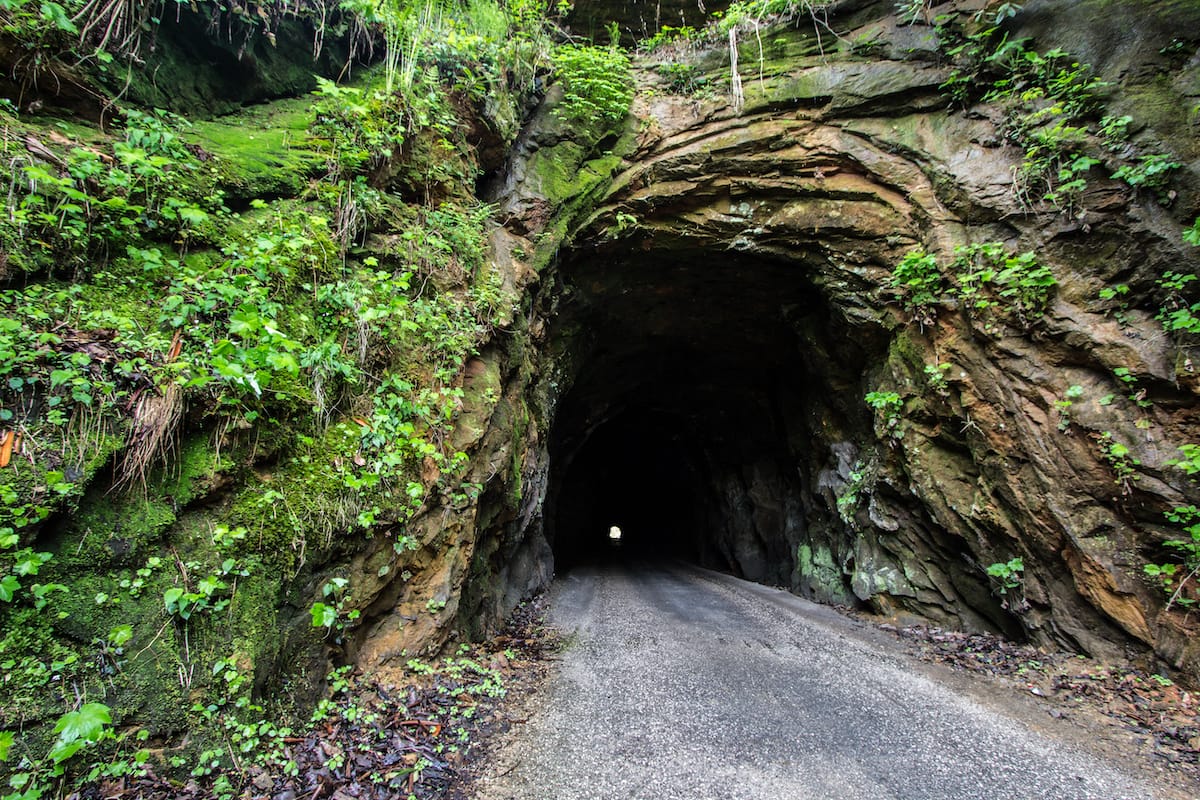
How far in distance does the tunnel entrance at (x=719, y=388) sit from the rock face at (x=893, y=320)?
3.6 inches

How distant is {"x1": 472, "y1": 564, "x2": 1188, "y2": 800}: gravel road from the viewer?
259cm

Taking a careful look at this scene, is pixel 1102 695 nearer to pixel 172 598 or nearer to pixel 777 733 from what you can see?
pixel 777 733

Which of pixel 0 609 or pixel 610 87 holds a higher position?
pixel 610 87

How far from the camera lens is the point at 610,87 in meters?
6.91

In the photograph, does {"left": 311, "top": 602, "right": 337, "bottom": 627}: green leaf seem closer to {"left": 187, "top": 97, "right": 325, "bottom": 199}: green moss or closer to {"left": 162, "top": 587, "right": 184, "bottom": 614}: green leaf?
{"left": 162, "top": 587, "right": 184, "bottom": 614}: green leaf

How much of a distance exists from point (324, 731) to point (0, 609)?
61.3 inches

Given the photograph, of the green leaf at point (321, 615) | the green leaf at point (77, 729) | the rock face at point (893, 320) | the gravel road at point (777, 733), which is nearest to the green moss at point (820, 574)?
the rock face at point (893, 320)

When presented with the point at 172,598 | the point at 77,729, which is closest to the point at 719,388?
the point at 172,598

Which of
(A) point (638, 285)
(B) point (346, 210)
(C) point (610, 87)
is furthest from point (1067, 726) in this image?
(C) point (610, 87)

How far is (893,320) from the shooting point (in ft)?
21.1

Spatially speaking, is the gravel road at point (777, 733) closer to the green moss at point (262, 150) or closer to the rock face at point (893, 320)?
the rock face at point (893, 320)

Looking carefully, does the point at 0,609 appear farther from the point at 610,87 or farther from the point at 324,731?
the point at 610,87

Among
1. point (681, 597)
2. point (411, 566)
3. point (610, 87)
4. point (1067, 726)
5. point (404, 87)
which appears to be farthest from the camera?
point (681, 597)

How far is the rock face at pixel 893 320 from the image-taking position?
13.9 ft
